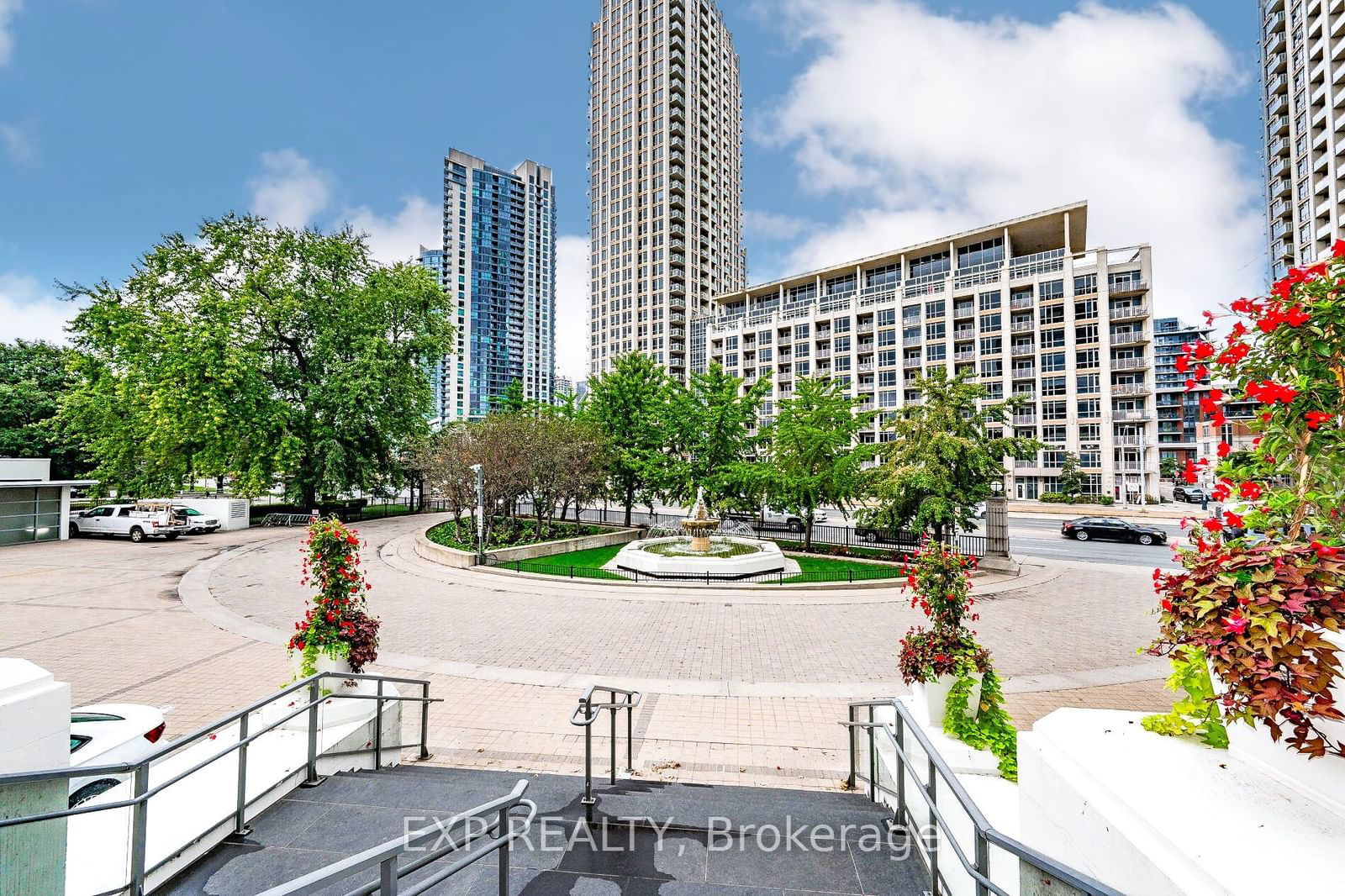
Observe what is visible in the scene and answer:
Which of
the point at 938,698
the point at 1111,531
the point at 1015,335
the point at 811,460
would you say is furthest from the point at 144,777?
the point at 1015,335

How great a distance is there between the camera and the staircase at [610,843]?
3.91 m

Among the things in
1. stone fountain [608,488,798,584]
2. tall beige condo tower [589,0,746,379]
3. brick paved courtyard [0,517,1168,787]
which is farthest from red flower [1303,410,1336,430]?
tall beige condo tower [589,0,746,379]

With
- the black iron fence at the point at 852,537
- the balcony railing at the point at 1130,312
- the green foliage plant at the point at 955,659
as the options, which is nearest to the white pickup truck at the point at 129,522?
the black iron fence at the point at 852,537

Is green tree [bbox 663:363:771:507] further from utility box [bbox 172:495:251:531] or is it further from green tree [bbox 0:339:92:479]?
green tree [bbox 0:339:92:479]

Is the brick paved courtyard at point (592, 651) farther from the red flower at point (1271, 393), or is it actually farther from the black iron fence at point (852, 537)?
the red flower at point (1271, 393)

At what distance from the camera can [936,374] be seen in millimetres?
20797

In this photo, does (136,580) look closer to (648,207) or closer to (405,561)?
(405,561)

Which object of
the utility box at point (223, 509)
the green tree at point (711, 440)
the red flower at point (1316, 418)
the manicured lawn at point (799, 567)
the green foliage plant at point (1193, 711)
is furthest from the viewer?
the utility box at point (223, 509)

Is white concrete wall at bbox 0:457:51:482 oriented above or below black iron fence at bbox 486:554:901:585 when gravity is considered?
above

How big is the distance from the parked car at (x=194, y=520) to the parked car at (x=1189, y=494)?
259ft

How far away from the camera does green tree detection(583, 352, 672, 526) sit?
95.2 ft

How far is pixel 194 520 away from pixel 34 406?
71.7ft

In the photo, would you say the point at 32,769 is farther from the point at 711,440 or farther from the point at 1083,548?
the point at 1083,548

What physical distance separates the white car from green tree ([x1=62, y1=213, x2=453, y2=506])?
A: 29022 millimetres
